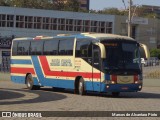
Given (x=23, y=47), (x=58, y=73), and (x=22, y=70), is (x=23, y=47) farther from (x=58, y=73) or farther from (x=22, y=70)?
(x=58, y=73)

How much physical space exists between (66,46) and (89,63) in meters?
2.48

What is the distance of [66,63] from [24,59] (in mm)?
5075

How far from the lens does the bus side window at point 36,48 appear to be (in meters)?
29.1

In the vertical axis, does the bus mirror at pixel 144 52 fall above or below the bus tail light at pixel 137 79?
above

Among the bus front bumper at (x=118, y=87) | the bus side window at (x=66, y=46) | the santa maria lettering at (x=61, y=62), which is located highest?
the bus side window at (x=66, y=46)

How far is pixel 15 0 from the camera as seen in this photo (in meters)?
111

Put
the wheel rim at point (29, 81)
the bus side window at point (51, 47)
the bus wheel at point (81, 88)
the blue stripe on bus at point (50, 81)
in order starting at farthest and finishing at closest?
the wheel rim at point (29, 81)
the bus side window at point (51, 47)
the bus wheel at point (81, 88)
the blue stripe on bus at point (50, 81)

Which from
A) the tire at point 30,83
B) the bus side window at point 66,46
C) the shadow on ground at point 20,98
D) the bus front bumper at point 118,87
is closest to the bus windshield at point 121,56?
the bus front bumper at point 118,87

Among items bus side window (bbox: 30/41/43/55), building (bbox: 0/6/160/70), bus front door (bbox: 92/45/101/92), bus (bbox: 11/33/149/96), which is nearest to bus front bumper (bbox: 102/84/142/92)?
bus (bbox: 11/33/149/96)

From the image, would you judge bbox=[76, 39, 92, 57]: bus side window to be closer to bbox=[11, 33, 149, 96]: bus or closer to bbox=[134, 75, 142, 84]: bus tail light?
bbox=[11, 33, 149, 96]: bus

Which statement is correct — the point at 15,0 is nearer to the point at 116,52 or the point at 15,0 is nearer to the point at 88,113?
the point at 116,52

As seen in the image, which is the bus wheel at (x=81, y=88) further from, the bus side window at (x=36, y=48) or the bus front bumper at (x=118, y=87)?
the bus side window at (x=36, y=48)

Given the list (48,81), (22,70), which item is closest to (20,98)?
(48,81)

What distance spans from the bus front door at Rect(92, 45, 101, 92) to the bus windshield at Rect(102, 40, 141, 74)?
40cm
